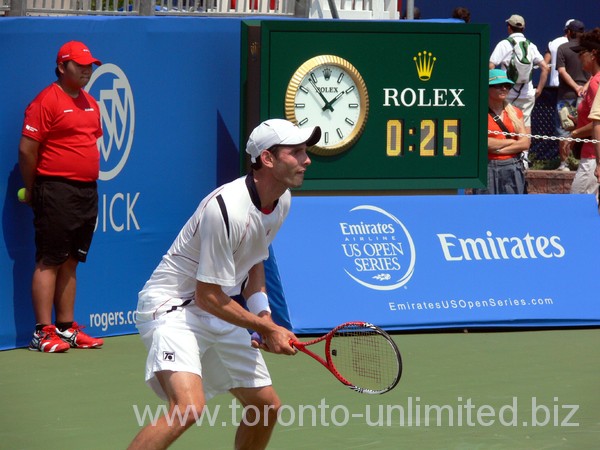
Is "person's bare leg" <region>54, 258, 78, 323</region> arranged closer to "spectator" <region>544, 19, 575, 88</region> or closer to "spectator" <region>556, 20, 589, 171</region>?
"spectator" <region>556, 20, 589, 171</region>

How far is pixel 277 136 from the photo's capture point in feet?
19.9

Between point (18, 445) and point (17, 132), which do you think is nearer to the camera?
point (18, 445)

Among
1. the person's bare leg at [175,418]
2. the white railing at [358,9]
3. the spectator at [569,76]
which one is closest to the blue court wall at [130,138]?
the white railing at [358,9]

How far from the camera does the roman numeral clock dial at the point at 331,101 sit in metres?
10.7

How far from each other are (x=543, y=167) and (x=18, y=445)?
11.7m

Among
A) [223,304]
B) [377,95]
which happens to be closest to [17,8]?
[377,95]

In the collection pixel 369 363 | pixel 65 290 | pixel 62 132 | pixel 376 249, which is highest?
pixel 62 132

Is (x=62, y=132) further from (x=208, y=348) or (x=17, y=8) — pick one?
(x=208, y=348)

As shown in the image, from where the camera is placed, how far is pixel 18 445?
710 centimetres

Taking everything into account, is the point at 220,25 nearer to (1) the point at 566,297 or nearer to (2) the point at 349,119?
(2) the point at 349,119

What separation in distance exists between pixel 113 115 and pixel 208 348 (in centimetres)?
444

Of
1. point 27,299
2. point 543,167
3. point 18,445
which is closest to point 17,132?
point 27,299

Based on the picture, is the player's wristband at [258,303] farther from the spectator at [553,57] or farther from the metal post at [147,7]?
the spectator at [553,57]

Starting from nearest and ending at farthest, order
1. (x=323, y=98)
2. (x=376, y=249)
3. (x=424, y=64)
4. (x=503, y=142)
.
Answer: (x=376, y=249)
(x=323, y=98)
(x=424, y=64)
(x=503, y=142)
